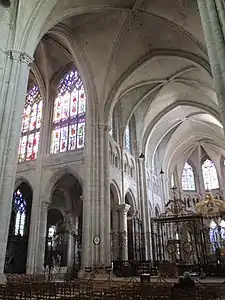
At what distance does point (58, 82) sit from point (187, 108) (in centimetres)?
1369

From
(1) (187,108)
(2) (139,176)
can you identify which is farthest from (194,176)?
(2) (139,176)

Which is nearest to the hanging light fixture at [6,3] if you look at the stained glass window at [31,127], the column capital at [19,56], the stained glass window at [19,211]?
the column capital at [19,56]

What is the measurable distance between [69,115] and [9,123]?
12.7 m

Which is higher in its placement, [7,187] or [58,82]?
[58,82]

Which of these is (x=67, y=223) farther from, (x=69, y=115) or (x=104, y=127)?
(x=104, y=127)

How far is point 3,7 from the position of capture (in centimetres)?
1199

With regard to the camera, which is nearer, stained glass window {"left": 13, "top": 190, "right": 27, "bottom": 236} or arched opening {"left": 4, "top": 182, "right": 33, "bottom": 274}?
arched opening {"left": 4, "top": 182, "right": 33, "bottom": 274}

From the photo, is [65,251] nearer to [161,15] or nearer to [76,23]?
[76,23]

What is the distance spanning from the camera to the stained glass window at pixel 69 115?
22000 millimetres

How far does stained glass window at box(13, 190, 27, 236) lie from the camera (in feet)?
85.0

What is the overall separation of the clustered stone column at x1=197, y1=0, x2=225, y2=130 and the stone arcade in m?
0.10

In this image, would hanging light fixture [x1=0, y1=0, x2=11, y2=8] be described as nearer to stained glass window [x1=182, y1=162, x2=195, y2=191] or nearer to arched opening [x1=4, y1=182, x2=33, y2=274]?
arched opening [x1=4, y1=182, x2=33, y2=274]

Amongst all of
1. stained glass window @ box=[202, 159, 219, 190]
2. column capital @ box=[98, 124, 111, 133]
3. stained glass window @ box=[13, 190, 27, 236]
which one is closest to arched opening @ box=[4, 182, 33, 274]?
stained glass window @ box=[13, 190, 27, 236]

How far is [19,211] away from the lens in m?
26.4
